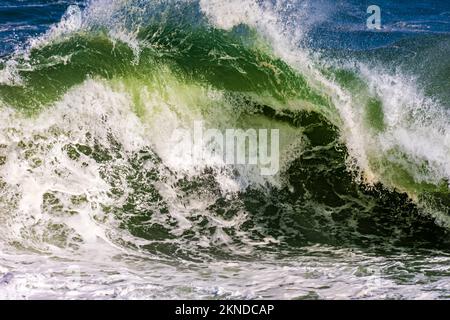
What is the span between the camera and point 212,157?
8.75m

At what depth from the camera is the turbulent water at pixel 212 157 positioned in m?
7.08

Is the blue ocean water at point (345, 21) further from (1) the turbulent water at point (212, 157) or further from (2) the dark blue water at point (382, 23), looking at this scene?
(1) the turbulent water at point (212, 157)

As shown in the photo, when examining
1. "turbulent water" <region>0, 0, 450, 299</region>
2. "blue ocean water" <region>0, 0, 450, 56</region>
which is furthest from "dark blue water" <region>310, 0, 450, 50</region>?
"turbulent water" <region>0, 0, 450, 299</region>

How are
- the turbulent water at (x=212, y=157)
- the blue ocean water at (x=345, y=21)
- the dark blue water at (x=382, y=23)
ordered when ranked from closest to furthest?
the turbulent water at (x=212, y=157) → the blue ocean water at (x=345, y=21) → the dark blue water at (x=382, y=23)

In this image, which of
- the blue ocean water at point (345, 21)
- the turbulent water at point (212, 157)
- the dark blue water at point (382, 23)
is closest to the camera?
the turbulent water at point (212, 157)

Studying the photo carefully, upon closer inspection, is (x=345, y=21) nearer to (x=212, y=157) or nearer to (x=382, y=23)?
(x=382, y=23)

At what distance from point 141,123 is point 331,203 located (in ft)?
8.75

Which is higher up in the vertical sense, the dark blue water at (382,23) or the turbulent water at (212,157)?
the dark blue water at (382,23)

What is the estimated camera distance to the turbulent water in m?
7.08

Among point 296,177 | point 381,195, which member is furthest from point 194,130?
point 381,195

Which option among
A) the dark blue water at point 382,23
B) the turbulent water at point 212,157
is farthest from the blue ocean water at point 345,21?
the turbulent water at point 212,157

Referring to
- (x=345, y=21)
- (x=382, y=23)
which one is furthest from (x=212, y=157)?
(x=382, y=23)

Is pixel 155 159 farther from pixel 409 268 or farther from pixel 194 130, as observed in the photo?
pixel 409 268

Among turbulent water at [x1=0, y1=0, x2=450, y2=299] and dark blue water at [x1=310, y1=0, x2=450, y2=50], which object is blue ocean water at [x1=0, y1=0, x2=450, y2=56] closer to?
dark blue water at [x1=310, y1=0, x2=450, y2=50]
